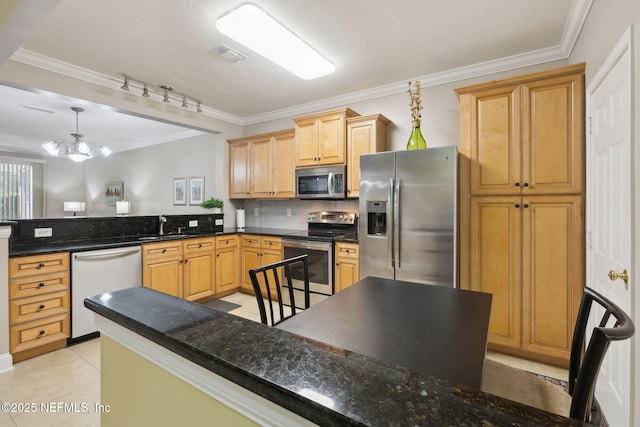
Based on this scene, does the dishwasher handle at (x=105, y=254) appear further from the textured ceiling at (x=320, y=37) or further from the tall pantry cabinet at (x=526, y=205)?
the tall pantry cabinet at (x=526, y=205)

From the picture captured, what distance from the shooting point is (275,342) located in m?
0.64

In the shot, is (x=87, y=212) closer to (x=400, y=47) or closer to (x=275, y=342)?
(x=400, y=47)

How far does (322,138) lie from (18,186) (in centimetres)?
764

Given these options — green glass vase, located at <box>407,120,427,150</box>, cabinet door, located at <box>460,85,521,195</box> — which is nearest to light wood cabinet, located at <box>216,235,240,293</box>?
green glass vase, located at <box>407,120,427,150</box>

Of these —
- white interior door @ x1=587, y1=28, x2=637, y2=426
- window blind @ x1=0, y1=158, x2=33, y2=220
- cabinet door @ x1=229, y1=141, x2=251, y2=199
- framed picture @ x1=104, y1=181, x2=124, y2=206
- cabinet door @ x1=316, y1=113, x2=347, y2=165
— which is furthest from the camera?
framed picture @ x1=104, y1=181, x2=124, y2=206

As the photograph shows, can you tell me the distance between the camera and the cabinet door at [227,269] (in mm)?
4105

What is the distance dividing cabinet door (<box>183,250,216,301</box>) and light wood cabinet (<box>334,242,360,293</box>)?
175 cm

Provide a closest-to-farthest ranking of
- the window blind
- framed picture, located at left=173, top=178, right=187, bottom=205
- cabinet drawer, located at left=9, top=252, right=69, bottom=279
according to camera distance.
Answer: cabinet drawer, located at left=9, top=252, right=69, bottom=279 → framed picture, located at left=173, top=178, right=187, bottom=205 → the window blind

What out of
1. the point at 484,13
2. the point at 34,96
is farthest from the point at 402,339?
the point at 34,96

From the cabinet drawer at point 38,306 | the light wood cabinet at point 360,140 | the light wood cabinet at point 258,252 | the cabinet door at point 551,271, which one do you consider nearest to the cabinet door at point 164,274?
the cabinet drawer at point 38,306

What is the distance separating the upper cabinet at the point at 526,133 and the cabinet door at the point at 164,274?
3.33m

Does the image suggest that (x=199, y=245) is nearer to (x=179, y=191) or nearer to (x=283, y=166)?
(x=283, y=166)

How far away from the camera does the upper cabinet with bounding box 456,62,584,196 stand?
7.59 ft

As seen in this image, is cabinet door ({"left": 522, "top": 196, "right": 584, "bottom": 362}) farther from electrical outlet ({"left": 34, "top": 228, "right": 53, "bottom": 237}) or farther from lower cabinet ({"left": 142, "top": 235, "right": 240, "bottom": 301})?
electrical outlet ({"left": 34, "top": 228, "right": 53, "bottom": 237})
